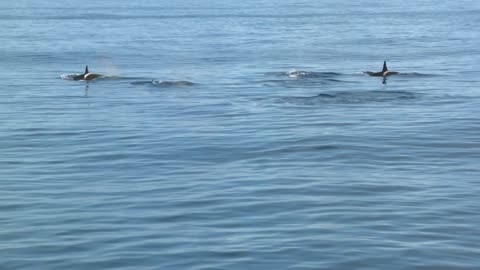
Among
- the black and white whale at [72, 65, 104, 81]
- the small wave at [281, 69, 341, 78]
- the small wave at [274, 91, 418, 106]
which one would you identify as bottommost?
the small wave at [274, 91, 418, 106]

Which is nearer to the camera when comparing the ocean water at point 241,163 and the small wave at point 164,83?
the ocean water at point 241,163

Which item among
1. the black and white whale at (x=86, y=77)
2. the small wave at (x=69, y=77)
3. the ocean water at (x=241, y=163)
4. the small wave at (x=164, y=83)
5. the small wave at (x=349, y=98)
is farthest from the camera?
the small wave at (x=69, y=77)

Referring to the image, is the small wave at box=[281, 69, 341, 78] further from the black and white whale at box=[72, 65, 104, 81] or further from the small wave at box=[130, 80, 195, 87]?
the black and white whale at box=[72, 65, 104, 81]

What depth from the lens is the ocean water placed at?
18953 millimetres

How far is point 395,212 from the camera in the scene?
71.4 ft

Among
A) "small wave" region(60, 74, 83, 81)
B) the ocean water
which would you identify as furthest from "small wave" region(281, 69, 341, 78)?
"small wave" region(60, 74, 83, 81)

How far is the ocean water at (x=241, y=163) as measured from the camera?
62.2ft

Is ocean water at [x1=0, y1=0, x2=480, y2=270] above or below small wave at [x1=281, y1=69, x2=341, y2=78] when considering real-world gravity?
→ below

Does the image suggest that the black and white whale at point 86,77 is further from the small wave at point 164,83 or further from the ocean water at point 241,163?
the small wave at point 164,83

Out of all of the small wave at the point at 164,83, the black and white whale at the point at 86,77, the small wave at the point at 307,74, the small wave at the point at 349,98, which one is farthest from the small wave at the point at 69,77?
the small wave at the point at 349,98

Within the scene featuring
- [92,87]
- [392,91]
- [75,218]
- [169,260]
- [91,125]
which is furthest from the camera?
[92,87]

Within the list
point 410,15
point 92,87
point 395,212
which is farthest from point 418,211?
point 410,15

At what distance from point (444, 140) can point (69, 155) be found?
11.1 m

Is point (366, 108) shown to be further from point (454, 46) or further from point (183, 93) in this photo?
point (454, 46)
